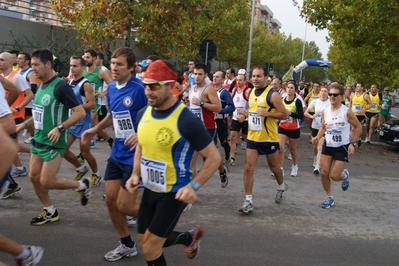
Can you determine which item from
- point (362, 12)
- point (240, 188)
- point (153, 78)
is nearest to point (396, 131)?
point (362, 12)

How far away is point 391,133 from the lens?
1542 cm

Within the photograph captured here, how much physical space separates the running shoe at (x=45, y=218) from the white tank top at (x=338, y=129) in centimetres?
411

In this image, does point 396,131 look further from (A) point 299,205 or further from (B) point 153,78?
(B) point 153,78

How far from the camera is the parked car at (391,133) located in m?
15.2

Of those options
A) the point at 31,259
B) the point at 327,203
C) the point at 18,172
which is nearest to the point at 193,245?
the point at 31,259

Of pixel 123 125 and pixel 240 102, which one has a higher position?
pixel 123 125

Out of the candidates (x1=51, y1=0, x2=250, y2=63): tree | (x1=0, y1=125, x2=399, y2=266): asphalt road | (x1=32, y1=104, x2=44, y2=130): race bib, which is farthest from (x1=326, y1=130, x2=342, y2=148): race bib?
(x1=51, y1=0, x2=250, y2=63): tree

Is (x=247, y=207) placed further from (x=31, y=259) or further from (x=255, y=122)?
(x=31, y=259)

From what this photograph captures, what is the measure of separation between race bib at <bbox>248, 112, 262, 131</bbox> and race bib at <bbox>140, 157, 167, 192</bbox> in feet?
11.3

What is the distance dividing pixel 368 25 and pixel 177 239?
15220mm

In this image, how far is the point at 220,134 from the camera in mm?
9812

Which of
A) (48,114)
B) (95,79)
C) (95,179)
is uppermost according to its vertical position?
(95,79)

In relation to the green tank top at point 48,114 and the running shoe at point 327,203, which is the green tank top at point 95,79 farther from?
the running shoe at point 327,203

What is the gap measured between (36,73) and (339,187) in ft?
19.4
